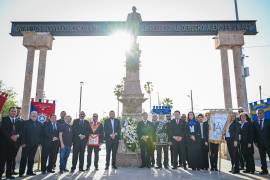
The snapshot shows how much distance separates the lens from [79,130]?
746 cm

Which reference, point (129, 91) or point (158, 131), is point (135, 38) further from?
point (158, 131)

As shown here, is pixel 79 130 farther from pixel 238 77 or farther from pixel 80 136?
pixel 238 77

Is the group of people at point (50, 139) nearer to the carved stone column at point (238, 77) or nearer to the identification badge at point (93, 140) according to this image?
the identification badge at point (93, 140)

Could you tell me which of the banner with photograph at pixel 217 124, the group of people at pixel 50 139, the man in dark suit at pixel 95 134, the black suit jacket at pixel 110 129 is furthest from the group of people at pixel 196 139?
the man in dark suit at pixel 95 134

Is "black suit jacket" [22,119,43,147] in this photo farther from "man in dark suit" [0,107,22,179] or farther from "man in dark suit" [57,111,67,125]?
"man in dark suit" [57,111,67,125]

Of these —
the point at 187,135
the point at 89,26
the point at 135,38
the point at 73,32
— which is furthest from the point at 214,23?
the point at 187,135

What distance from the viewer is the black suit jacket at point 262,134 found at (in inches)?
267

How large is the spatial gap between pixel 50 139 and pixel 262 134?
21.9 ft

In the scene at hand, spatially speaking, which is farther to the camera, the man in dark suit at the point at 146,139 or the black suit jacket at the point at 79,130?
the man in dark suit at the point at 146,139

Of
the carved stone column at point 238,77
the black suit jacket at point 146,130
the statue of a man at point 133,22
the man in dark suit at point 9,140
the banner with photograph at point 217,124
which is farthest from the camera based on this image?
the carved stone column at point 238,77

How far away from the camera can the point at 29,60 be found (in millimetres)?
16406

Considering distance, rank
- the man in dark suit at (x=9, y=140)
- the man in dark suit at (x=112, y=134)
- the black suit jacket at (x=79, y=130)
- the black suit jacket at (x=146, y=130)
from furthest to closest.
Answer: the black suit jacket at (x=146, y=130) < the man in dark suit at (x=112, y=134) < the black suit jacket at (x=79, y=130) < the man in dark suit at (x=9, y=140)

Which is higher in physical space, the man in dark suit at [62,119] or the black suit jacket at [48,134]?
the man in dark suit at [62,119]

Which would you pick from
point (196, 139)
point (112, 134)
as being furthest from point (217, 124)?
point (112, 134)
